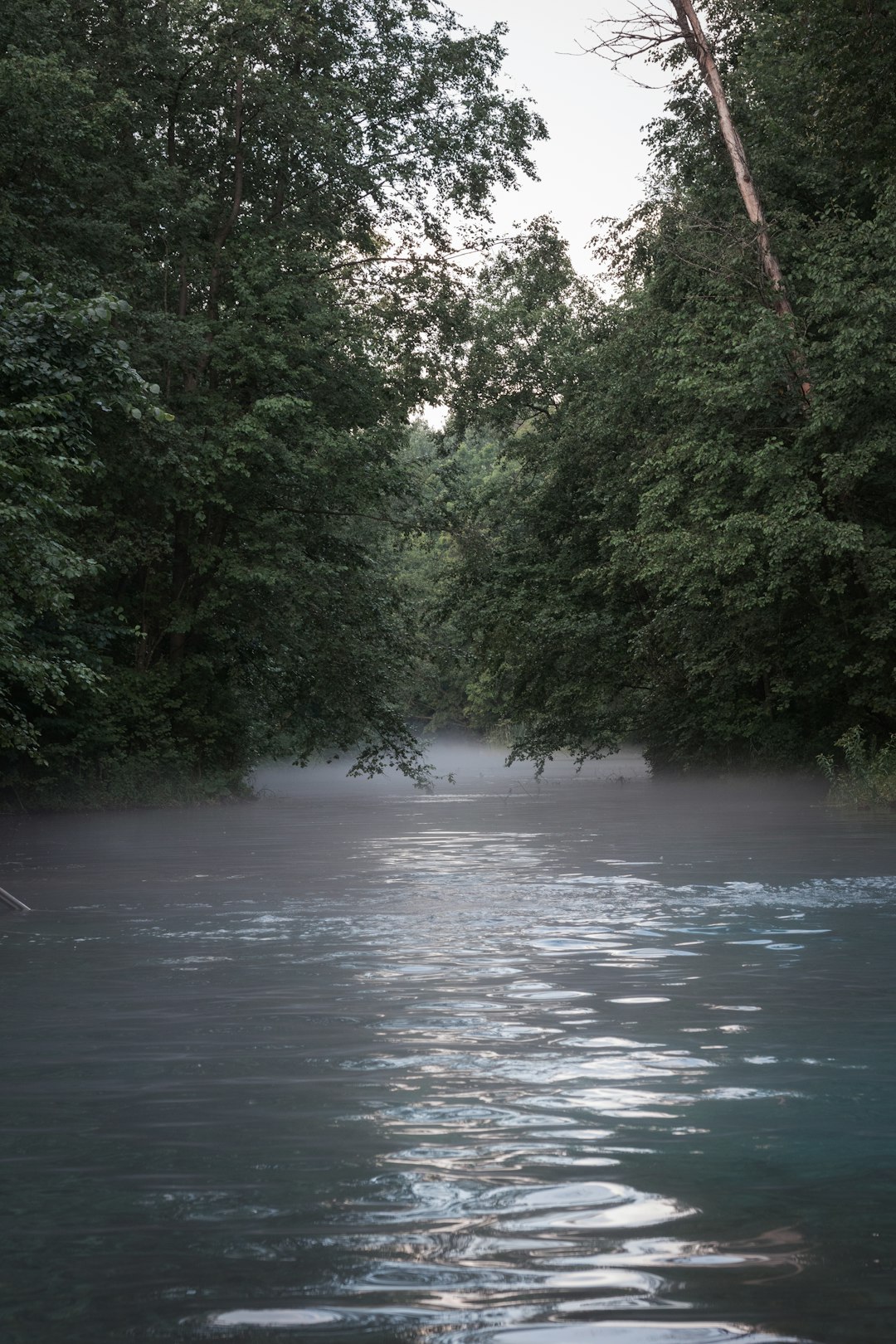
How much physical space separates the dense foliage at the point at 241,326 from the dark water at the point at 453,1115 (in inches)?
592

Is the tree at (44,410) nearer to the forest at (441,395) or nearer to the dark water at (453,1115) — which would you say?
the dark water at (453,1115)

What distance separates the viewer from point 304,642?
39.3 metres

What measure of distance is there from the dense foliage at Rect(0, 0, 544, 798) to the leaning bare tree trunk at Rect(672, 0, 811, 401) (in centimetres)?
716

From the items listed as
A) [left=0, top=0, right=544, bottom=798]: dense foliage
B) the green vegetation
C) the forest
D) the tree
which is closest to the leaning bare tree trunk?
the forest

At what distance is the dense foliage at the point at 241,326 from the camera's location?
3250 cm

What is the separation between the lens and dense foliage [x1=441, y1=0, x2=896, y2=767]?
98.5ft

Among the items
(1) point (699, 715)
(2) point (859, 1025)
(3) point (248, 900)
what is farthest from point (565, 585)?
(2) point (859, 1025)

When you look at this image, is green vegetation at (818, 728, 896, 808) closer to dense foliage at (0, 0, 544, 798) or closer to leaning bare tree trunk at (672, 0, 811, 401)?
→ leaning bare tree trunk at (672, 0, 811, 401)

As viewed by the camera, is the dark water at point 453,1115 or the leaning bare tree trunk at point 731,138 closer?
the dark water at point 453,1115

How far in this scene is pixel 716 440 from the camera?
1276 inches

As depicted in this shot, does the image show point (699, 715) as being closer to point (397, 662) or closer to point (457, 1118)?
point (397, 662)

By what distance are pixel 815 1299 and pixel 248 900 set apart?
44.0 feet

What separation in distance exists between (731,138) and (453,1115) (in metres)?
30.0

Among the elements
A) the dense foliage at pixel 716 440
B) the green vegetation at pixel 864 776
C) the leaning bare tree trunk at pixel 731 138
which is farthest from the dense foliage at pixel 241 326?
the green vegetation at pixel 864 776
